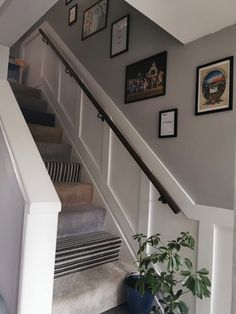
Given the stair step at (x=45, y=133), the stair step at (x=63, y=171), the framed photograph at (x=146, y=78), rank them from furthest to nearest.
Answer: the stair step at (x=45, y=133) < the stair step at (x=63, y=171) < the framed photograph at (x=146, y=78)

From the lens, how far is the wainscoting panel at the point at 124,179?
195cm

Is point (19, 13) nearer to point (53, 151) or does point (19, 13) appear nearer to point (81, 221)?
point (53, 151)

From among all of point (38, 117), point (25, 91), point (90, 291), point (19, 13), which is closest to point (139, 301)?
point (90, 291)

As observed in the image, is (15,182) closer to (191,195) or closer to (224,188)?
(191,195)

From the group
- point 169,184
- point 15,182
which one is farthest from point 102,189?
point 15,182

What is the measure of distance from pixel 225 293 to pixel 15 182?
49.8 inches

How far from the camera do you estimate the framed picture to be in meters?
2.15

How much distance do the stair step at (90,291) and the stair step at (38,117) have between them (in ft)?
6.02

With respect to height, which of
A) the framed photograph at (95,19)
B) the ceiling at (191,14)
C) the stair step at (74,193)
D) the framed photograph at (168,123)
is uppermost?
the framed photograph at (95,19)

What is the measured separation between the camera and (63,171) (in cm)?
241

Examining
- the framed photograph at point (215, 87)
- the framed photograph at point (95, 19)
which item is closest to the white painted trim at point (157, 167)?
the framed photograph at point (95, 19)

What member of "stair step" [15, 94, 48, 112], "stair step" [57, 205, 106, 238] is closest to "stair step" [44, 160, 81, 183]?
"stair step" [57, 205, 106, 238]

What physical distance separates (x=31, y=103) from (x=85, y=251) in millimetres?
2031

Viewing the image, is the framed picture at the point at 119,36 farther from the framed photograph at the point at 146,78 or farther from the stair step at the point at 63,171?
the stair step at the point at 63,171
